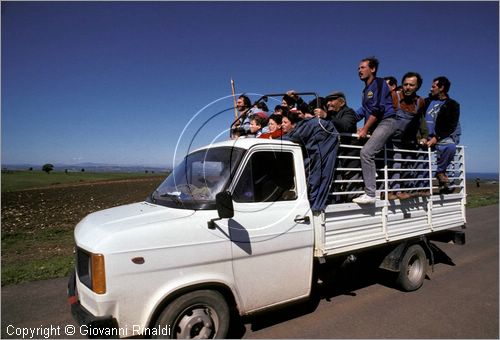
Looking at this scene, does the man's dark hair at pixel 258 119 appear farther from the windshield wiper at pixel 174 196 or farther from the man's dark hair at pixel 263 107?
the windshield wiper at pixel 174 196

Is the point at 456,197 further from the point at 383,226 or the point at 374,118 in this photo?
the point at 374,118

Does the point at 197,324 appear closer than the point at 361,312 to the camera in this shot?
Yes

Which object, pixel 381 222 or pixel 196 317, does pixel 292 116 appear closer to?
pixel 381 222

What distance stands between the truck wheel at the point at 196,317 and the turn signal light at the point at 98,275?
0.62m

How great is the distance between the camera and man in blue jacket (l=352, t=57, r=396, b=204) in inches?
177

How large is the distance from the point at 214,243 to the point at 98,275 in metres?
1.09

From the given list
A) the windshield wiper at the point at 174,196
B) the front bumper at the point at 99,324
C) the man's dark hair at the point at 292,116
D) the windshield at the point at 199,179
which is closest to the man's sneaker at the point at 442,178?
the man's dark hair at the point at 292,116

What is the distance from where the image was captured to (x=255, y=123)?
17.0ft

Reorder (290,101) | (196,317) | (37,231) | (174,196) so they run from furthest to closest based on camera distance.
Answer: (37,231) → (290,101) → (174,196) → (196,317)

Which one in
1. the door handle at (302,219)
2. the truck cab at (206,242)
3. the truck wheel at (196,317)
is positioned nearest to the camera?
the truck cab at (206,242)

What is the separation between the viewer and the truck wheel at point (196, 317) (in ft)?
9.97

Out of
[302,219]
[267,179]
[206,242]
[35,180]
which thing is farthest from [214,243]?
[35,180]

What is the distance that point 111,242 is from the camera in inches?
113

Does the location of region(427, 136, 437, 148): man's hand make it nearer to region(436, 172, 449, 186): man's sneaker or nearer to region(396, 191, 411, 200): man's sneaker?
region(436, 172, 449, 186): man's sneaker
